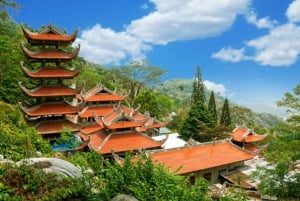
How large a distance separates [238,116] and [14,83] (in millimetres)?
30015

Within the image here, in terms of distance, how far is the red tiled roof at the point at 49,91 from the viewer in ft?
63.4

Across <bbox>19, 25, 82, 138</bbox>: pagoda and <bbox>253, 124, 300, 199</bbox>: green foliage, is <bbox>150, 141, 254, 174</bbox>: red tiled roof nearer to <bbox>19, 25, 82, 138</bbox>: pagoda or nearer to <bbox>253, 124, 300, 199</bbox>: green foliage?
<bbox>253, 124, 300, 199</bbox>: green foliage

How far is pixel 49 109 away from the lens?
19.8 metres

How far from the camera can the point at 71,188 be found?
20.7 feet

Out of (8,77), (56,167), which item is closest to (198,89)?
(8,77)

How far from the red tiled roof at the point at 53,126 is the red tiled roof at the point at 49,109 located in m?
0.68

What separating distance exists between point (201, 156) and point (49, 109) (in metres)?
9.45

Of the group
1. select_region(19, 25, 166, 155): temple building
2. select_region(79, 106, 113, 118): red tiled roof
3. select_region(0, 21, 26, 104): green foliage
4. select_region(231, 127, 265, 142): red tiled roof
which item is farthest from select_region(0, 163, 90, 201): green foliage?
select_region(0, 21, 26, 104): green foliage

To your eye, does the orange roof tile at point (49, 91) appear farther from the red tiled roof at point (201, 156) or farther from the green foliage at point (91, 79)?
the green foliage at point (91, 79)

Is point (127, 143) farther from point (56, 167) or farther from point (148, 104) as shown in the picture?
point (148, 104)

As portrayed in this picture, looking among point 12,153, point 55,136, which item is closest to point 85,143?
point 55,136

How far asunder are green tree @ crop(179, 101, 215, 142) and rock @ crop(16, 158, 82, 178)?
23774 millimetres

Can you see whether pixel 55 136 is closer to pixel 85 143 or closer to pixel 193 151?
pixel 85 143

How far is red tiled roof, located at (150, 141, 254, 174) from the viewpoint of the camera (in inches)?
743
